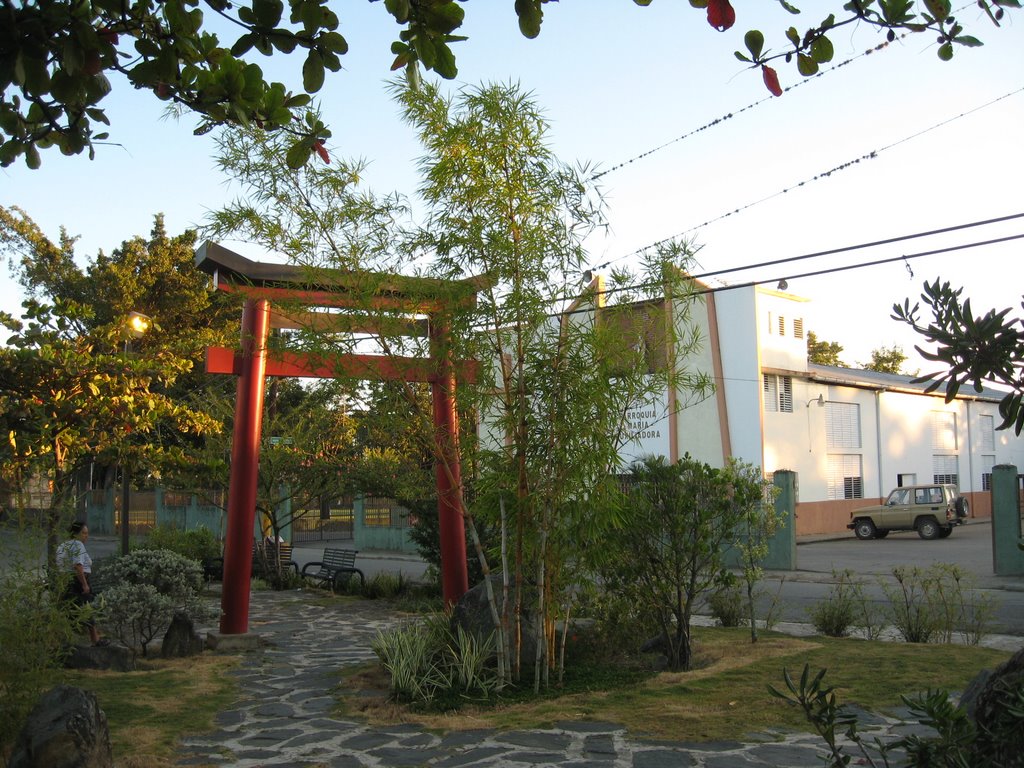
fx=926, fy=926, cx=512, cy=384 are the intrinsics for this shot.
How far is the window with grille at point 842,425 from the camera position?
108ft

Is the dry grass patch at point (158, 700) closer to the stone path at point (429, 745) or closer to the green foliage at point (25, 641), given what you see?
the stone path at point (429, 745)

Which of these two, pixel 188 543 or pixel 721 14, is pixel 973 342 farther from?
pixel 188 543

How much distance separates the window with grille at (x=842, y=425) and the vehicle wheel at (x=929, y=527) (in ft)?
15.6

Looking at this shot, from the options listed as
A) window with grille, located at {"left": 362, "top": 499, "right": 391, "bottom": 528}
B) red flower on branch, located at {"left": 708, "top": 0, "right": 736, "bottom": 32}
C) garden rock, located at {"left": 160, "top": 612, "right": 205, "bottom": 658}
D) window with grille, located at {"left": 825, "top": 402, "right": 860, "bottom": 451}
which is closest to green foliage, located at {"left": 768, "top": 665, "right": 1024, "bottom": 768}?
red flower on branch, located at {"left": 708, "top": 0, "right": 736, "bottom": 32}

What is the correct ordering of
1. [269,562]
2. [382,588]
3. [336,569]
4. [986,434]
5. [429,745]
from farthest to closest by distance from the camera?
1. [986,434]
2. [269,562]
3. [336,569]
4. [382,588]
5. [429,745]

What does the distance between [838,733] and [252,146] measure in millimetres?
7409

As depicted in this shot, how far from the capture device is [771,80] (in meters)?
3.16

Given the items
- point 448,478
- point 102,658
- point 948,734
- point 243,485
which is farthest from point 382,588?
point 948,734

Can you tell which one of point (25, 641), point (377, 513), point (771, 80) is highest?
point (771, 80)

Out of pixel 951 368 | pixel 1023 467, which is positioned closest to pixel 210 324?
pixel 951 368

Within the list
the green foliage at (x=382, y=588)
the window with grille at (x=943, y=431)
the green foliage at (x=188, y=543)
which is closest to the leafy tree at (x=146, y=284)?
the green foliage at (x=188, y=543)

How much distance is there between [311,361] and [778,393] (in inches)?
967

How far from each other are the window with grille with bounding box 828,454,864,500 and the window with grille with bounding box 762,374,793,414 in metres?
3.46

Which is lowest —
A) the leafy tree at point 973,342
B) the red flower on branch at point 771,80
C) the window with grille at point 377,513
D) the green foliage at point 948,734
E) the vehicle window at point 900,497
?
the window with grille at point 377,513
